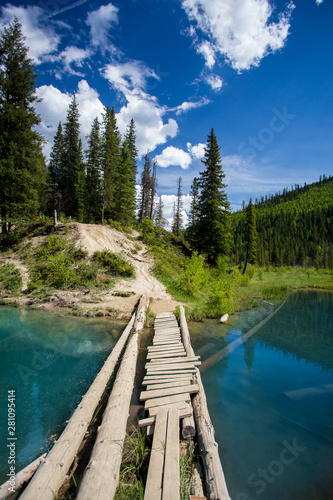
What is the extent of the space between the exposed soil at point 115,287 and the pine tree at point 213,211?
7.23 metres

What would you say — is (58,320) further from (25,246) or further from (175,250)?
(175,250)

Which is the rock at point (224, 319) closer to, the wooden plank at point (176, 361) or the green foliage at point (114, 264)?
the wooden plank at point (176, 361)

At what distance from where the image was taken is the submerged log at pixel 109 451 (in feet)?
9.14

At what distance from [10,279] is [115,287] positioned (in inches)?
313

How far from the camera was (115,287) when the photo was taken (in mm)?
18125

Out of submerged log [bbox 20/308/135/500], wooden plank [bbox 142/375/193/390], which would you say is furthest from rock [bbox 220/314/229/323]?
submerged log [bbox 20/308/135/500]

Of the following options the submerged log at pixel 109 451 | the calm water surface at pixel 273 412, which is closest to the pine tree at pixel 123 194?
the calm water surface at pixel 273 412

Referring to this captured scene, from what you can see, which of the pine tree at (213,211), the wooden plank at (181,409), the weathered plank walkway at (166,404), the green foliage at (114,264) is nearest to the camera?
the weathered plank walkway at (166,404)

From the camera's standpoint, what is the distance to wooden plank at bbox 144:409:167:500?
2.86m

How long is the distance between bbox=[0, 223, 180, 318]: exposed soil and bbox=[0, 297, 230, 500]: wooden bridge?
7.71 meters

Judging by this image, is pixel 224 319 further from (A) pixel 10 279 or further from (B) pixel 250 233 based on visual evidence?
(B) pixel 250 233

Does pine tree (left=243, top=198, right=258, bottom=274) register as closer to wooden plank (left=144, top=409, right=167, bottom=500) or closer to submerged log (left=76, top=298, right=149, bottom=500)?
submerged log (left=76, top=298, right=149, bottom=500)

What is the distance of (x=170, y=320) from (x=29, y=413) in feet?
25.3

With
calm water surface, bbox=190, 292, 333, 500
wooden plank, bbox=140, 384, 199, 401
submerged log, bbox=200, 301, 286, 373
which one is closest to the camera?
calm water surface, bbox=190, 292, 333, 500
